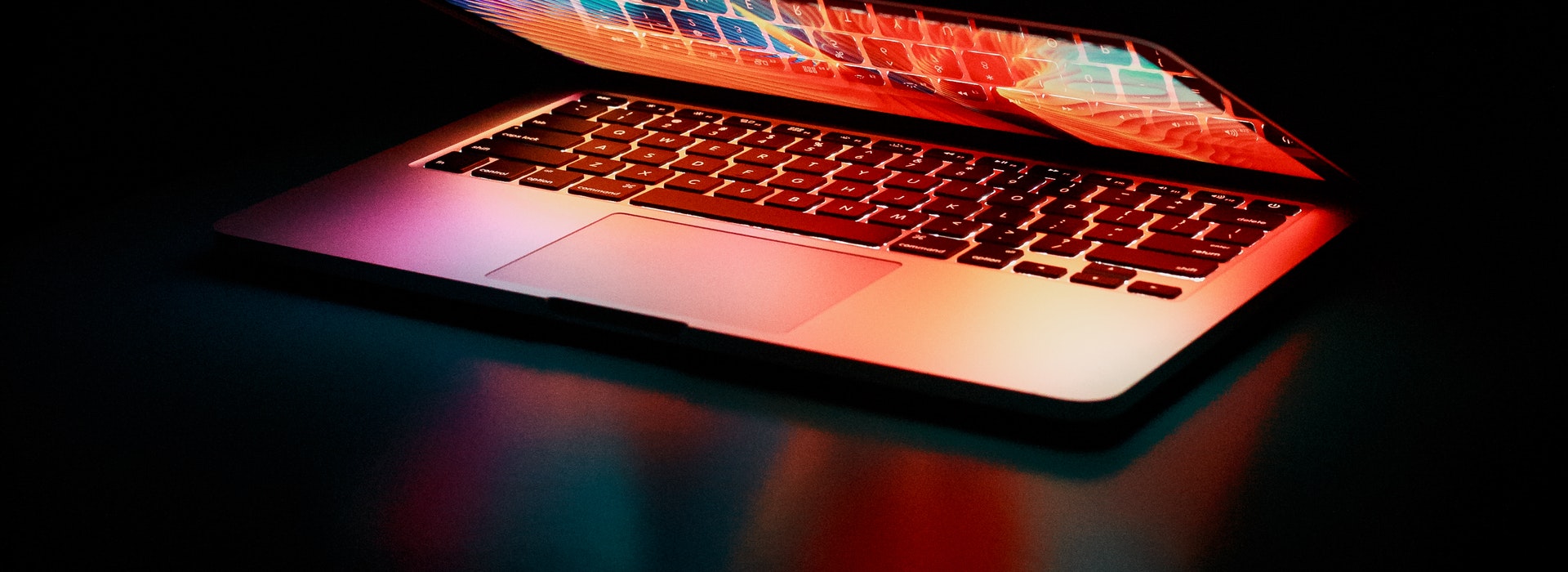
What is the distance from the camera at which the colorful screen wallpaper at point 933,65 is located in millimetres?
718

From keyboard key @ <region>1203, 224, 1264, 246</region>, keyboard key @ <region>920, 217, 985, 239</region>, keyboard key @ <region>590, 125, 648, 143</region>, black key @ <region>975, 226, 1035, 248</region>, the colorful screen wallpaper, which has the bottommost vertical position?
keyboard key @ <region>590, 125, 648, 143</region>

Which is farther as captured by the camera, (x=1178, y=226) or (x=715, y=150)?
(x=715, y=150)

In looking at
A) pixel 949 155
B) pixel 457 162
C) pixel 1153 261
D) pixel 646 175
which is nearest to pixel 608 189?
pixel 646 175

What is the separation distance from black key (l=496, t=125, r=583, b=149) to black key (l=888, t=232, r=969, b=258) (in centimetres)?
30

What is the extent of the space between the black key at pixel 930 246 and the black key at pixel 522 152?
0.28 m

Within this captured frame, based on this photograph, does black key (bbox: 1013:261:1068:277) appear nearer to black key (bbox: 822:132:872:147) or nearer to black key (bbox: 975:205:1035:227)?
black key (bbox: 975:205:1035:227)

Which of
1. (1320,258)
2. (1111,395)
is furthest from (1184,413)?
(1320,258)

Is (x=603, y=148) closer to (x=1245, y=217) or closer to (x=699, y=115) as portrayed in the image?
(x=699, y=115)

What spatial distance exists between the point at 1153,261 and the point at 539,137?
47 centimetres

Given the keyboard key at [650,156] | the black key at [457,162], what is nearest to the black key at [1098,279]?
the keyboard key at [650,156]

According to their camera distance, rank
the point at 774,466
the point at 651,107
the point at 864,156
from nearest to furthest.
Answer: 1. the point at 774,466
2. the point at 864,156
3. the point at 651,107

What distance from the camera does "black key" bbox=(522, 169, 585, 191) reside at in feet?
2.74

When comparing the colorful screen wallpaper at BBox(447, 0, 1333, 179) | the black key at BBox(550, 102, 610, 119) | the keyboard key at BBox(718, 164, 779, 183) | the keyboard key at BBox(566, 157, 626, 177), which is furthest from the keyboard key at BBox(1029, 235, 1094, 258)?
the black key at BBox(550, 102, 610, 119)

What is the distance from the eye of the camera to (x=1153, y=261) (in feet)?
2.20
